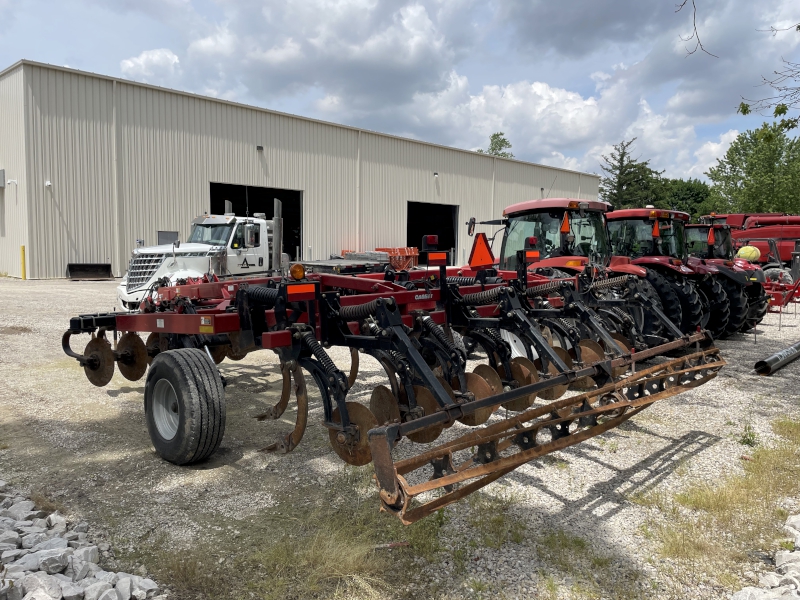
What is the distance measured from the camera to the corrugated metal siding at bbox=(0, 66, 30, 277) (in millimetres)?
18125

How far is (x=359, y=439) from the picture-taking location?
3.50 metres

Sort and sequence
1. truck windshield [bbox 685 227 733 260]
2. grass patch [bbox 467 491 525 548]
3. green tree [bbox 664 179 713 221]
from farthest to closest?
green tree [bbox 664 179 713 221], truck windshield [bbox 685 227 733 260], grass patch [bbox 467 491 525 548]

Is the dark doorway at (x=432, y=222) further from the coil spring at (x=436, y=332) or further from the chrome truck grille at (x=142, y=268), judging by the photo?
the coil spring at (x=436, y=332)

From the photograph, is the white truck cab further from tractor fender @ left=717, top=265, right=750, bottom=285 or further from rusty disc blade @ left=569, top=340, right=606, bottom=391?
tractor fender @ left=717, top=265, right=750, bottom=285

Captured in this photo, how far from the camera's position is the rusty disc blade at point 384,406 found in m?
3.71

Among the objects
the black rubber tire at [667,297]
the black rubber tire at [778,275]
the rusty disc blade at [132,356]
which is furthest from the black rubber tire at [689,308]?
the black rubber tire at [778,275]

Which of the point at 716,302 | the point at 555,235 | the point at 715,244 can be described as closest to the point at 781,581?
the point at 555,235

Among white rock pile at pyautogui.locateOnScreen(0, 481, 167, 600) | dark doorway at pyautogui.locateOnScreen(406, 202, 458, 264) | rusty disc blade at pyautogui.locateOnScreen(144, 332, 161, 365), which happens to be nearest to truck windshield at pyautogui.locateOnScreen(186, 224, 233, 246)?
rusty disc blade at pyautogui.locateOnScreen(144, 332, 161, 365)

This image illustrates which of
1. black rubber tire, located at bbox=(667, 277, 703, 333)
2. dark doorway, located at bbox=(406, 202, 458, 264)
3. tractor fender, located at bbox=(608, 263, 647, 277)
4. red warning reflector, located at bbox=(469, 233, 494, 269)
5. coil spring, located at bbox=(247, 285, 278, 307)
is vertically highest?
dark doorway, located at bbox=(406, 202, 458, 264)

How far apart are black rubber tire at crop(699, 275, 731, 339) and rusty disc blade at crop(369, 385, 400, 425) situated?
282 inches

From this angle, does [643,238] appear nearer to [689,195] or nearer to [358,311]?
[358,311]

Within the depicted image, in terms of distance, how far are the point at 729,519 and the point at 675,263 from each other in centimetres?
579

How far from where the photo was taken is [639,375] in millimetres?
4637

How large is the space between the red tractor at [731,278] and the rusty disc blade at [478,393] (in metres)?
7.22
